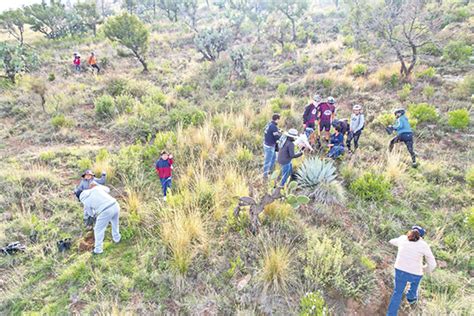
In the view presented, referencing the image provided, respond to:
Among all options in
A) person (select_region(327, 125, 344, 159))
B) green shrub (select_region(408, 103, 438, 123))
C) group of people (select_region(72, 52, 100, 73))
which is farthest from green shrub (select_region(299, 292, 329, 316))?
group of people (select_region(72, 52, 100, 73))

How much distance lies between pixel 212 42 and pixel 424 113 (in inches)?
469

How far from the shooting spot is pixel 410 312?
4.19m

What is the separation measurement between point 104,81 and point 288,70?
28.5 ft

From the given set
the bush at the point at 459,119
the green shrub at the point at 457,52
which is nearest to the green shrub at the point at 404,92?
the bush at the point at 459,119

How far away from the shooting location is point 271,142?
6852 millimetres

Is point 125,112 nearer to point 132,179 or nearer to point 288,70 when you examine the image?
point 132,179

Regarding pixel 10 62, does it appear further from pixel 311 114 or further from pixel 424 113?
pixel 424 113

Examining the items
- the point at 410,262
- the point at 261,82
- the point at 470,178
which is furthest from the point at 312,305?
the point at 261,82

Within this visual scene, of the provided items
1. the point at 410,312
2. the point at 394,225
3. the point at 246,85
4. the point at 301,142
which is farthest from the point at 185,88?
the point at 410,312

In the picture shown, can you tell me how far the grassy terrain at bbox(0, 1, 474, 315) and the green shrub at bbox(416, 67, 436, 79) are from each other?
7 centimetres

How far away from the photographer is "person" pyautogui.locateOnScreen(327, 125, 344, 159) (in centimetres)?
756

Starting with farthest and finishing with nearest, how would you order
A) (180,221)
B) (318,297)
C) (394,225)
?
(394,225)
(180,221)
(318,297)

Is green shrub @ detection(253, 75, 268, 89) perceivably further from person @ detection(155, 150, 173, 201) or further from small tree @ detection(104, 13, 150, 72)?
person @ detection(155, 150, 173, 201)

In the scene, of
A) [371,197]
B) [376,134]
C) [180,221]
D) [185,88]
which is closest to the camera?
[180,221]
